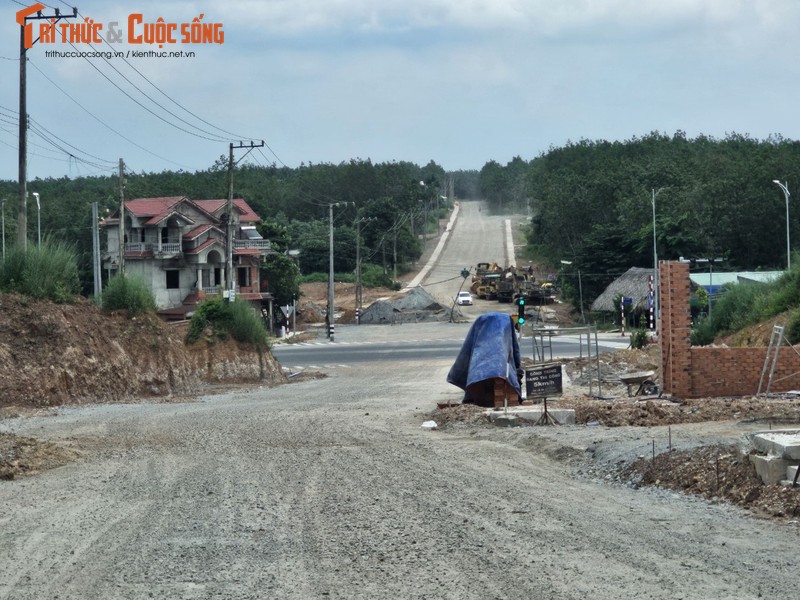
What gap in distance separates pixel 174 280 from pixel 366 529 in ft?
192

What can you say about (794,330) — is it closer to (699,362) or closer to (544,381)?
(699,362)

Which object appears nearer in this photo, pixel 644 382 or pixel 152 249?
pixel 644 382

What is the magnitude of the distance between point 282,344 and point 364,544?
163 feet

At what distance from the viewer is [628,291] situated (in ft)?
233

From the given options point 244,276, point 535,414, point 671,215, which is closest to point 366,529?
point 535,414

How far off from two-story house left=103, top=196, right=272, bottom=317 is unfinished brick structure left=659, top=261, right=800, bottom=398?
145ft

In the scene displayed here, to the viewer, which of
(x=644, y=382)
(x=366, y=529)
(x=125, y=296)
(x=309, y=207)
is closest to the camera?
(x=366, y=529)

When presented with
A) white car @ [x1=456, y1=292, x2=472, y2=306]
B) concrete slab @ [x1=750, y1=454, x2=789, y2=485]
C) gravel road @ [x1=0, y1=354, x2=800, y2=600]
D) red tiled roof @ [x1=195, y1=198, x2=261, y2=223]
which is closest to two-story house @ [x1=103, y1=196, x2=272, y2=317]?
red tiled roof @ [x1=195, y1=198, x2=261, y2=223]

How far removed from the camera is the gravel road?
9227 mm

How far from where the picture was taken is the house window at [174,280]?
67938 mm

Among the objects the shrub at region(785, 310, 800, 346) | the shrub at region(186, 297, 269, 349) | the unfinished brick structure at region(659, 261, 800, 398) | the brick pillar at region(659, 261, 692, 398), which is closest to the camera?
the brick pillar at region(659, 261, 692, 398)

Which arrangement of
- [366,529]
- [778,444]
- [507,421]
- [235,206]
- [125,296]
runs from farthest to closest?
[235,206] → [125,296] → [507,421] → [778,444] → [366,529]

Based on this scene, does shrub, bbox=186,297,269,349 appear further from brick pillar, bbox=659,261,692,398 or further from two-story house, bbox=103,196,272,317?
two-story house, bbox=103,196,272,317

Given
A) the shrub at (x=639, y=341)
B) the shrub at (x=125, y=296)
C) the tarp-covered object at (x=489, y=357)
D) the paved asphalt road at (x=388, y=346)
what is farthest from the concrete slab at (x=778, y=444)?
the shrub at (x=639, y=341)
